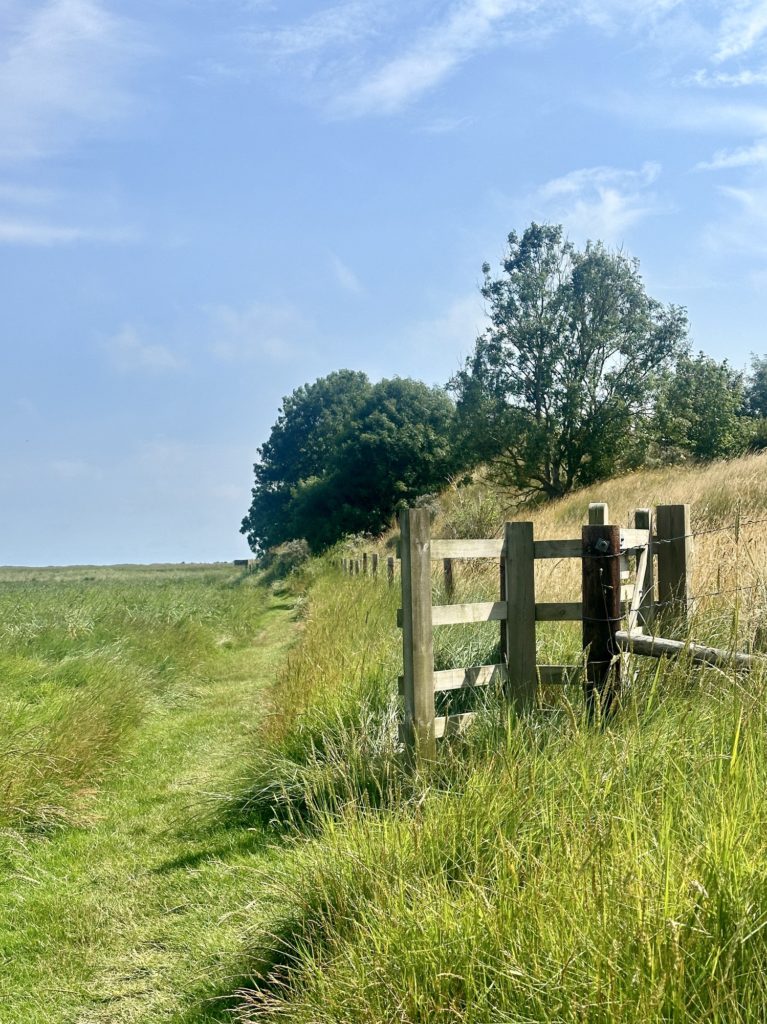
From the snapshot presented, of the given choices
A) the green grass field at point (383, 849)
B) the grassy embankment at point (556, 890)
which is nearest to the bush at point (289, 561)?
the green grass field at point (383, 849)

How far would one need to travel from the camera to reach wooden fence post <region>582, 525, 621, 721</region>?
5.24 meters

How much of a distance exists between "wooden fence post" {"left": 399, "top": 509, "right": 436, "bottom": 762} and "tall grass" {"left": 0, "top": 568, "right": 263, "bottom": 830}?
2763 mm

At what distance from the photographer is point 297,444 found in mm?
59281

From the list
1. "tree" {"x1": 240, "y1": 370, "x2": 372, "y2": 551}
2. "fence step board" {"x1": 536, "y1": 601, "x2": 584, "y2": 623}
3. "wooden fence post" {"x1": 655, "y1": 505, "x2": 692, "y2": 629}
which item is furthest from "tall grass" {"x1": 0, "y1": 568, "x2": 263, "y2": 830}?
"tree" {"x1": 240, "y1": 370, "x2": 372, "y2": 551}

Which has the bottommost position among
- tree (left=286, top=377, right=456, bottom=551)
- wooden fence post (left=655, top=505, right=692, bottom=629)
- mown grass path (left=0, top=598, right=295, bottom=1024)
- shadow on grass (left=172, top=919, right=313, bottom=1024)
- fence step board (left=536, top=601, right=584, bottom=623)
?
mown grass path (left=0, top=598, right=295, bottom=1024)

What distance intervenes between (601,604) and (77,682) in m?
6.13

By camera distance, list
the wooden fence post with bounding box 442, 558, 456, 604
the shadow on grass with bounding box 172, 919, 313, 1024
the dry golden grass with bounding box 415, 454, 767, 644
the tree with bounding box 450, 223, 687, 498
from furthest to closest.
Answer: the tree with bounding box 450, 223, 687, 498
the wooden fence post with bounding box 442, 558, 456, 604
the dry golden grass with bounding box 415, 454, 767, 644
the shadow on grass with bounding box 172, 919, 313, 1024

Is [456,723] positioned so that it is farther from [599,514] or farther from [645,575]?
[645,575]

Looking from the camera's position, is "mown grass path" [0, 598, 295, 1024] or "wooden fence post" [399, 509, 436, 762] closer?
"mown grass path" [0, 598, 295, 1024]

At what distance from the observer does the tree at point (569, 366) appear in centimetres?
3353

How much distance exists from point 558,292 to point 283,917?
3283 centimetres

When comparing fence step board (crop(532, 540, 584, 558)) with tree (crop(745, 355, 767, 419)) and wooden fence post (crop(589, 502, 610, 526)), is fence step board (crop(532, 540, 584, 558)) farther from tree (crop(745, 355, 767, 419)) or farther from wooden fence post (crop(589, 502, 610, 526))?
tree (crop(745, 355, 767, 419))

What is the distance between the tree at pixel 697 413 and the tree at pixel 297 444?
2560 cm

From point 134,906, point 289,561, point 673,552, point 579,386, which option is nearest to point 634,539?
point 673,552
